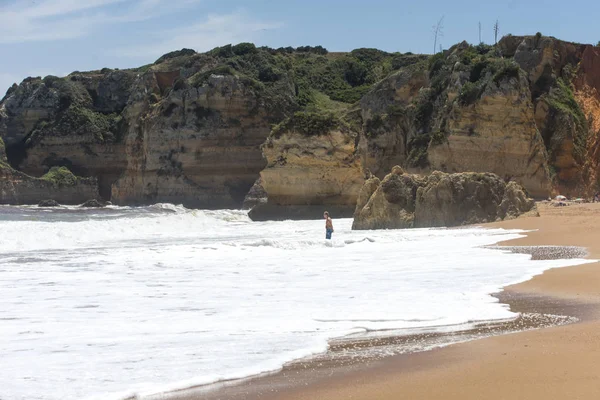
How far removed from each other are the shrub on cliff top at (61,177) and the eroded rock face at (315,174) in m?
33.8

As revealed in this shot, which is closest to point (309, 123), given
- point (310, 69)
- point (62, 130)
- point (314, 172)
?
point (314, 172)

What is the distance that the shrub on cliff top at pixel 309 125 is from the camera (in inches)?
1296

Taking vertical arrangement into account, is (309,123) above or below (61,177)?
above

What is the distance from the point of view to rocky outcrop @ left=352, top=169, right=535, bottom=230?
817 inches

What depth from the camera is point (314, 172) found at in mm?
32844

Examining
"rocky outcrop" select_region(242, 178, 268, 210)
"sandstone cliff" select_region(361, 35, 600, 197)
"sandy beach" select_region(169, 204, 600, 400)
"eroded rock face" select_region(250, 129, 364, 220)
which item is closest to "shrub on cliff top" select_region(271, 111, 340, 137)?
"eroded rock face" select_region(250, 129, 364, 220)

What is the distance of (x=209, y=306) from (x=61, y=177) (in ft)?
188

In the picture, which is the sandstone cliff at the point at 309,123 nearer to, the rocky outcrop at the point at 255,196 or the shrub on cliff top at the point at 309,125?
the shrub on cliff top at the point at 309,125

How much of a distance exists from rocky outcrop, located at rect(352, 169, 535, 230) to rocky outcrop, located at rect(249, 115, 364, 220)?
36.3 ft

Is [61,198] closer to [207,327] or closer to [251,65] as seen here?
[251,65]

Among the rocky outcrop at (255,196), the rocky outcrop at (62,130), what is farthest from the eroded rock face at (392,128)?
the rocky outcrop at (62,130)

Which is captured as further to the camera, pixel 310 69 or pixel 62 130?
pixel 310 69

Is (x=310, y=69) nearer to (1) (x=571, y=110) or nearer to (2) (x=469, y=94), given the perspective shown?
(1) (x=571, y=110)

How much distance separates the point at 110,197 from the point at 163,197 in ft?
38.0
